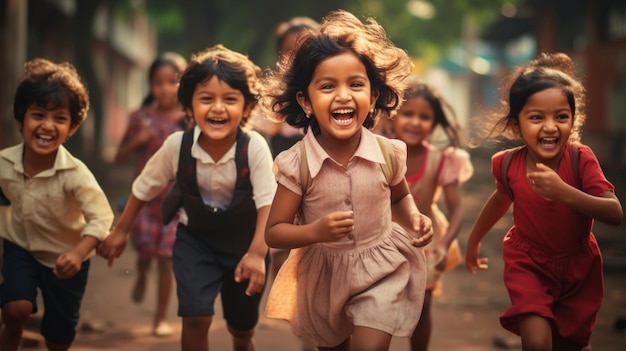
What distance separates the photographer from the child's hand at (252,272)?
406 cm

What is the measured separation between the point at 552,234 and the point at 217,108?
5.64ft

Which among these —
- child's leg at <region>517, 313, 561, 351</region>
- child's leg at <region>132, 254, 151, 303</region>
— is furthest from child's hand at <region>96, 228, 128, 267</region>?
child's leg at <region>132, 254, 151, 303</region>

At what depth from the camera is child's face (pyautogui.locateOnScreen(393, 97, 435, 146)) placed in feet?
17.1

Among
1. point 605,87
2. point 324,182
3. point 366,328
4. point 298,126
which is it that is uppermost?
point 605,87

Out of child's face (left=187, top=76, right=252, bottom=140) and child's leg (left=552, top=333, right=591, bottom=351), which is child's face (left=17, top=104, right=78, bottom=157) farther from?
child's leg (left=552, top=333, right=591, bottom=351)

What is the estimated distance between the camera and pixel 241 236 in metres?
4.51

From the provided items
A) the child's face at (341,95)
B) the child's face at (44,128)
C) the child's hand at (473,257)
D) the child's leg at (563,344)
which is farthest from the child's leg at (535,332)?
the child's face at (44,128)

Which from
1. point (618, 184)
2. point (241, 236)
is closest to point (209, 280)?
point (241, 236)

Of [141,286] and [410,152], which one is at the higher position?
[410,152]

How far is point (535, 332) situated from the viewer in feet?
12.2

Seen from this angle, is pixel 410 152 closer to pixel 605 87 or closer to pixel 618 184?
pixel 618 184

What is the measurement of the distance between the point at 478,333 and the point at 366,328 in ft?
10.5

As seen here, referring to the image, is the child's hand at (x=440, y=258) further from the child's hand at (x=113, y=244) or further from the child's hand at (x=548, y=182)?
the child's hand at (x=113, y=244)

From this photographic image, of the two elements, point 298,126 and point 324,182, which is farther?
point 298,126
